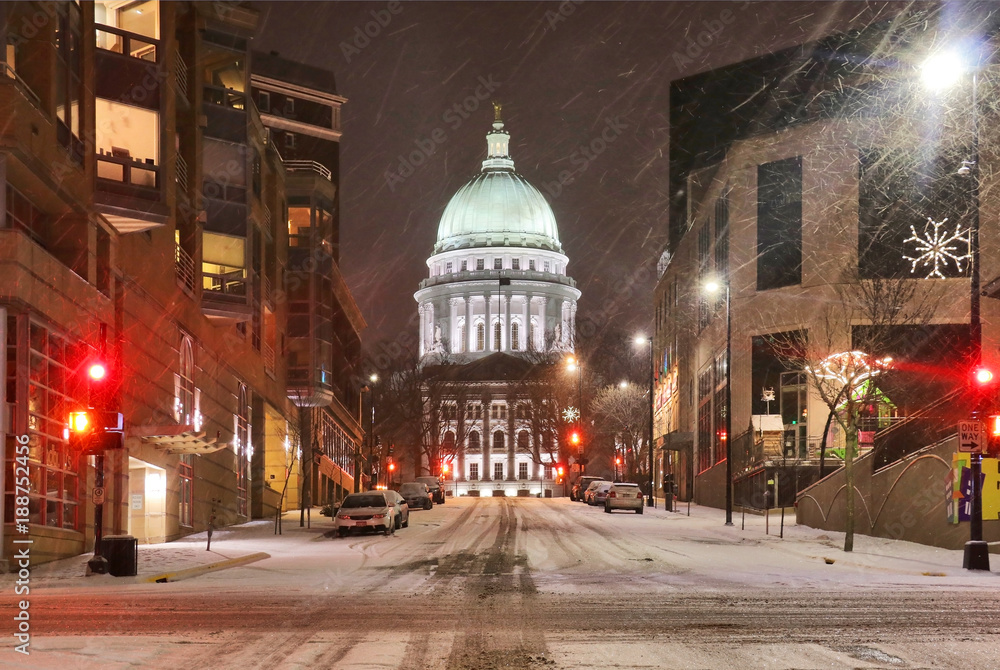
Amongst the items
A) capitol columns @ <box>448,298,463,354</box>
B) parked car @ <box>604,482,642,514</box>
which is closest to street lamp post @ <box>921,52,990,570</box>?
Answer: parked car @ <box>604,482,642,514</box>

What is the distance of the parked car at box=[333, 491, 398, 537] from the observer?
36.5m

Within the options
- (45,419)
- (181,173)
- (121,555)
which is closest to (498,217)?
(181,173)

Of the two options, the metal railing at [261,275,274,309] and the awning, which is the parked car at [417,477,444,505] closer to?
the metal railing at [261,275,274,309]

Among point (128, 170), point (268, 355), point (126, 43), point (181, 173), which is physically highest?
point (126, 43)

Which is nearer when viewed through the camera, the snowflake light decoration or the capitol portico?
the snowflake light decoration

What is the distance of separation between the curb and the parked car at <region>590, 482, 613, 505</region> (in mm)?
38751

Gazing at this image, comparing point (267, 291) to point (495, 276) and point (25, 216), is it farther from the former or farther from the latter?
point (495, 276)

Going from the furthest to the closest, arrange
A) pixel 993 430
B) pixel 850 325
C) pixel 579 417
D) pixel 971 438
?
pixel 579 417 < pixel 850 325 < pixel 993 430 < pixel 971 438

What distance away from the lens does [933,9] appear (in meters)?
35.5

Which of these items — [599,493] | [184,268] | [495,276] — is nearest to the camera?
[184,268]

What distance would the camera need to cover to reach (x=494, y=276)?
175000mm

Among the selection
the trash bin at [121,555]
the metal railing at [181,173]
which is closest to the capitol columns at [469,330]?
the metal railing at [181,173]

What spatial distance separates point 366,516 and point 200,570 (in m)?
14.0

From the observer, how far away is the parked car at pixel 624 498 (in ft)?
178
